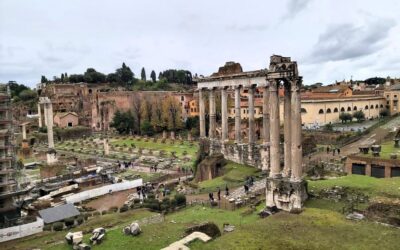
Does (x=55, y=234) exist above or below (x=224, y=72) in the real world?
below

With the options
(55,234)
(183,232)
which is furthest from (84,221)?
(183,232)

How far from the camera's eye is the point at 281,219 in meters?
17.2

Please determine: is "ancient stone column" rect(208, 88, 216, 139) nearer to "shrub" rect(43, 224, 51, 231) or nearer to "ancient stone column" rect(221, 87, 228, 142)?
"ancient stone column" rect(221, 87, 228, 142)

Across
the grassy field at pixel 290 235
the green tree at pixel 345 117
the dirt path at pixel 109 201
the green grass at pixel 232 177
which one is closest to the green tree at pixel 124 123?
the green tree at pixel 345 117

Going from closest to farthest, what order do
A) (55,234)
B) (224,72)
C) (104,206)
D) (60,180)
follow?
(55,234), (104,206), (224,72), (60,180)

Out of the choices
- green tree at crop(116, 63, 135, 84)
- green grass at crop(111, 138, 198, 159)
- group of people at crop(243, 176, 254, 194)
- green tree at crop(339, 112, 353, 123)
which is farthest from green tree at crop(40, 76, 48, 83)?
group of people at crop(243, 176, 254, 194)

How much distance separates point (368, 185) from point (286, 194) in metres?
5.03

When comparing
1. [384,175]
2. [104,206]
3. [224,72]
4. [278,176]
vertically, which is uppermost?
[224,72]

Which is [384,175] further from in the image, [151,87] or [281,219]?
[151,87]

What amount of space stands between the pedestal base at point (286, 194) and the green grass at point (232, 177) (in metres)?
8.87

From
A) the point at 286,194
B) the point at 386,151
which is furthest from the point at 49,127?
the point at 386,151

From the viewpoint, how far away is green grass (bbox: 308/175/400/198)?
19.9m

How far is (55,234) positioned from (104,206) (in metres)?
9.19

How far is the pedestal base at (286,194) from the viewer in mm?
19375
